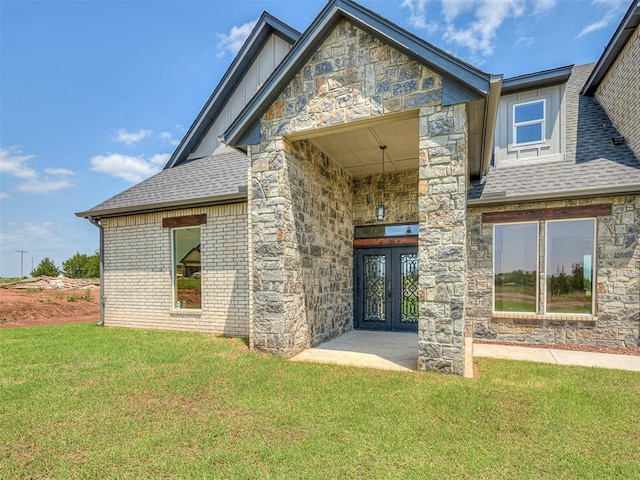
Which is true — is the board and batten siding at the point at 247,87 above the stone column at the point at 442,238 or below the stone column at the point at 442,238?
above

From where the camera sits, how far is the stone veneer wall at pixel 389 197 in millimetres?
8273

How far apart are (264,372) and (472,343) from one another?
4.52 m

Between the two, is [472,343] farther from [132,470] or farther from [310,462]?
[132,470]

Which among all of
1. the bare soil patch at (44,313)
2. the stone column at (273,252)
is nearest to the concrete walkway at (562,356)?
the stone column at (273,252)

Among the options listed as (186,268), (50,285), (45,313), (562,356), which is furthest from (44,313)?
(562,356)

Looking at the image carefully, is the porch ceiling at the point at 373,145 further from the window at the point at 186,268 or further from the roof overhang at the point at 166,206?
the window at the point at 186,268

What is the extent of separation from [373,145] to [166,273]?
5843mm

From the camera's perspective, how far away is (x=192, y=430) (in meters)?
3.27

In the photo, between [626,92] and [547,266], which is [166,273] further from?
[626,92]

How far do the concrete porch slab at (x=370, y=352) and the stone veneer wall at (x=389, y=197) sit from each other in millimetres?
2857

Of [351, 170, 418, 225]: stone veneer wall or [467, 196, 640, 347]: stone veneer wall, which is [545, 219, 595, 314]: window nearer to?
[467, 196, 640, 347]: stone veneer wall

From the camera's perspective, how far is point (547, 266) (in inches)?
279

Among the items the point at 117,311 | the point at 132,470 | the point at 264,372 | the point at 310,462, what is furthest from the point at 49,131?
the point at 310,462

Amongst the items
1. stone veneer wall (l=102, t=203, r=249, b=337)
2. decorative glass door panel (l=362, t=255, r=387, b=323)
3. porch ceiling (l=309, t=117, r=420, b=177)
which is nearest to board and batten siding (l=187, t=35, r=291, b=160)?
stone veneer wall (l=102, t=203, r=249, b=337)
